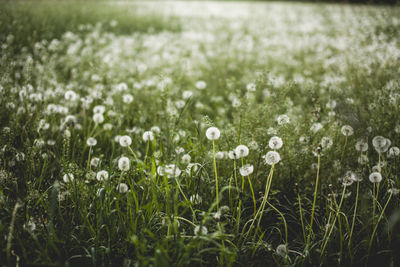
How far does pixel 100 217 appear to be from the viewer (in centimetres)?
142

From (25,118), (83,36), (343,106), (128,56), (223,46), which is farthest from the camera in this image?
(223,46)

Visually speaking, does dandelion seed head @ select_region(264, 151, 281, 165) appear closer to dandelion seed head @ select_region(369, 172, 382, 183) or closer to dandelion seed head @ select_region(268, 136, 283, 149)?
dandelion seed head @ select_region(268, 136, 283, 149)

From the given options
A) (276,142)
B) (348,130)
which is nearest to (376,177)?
(348,130)

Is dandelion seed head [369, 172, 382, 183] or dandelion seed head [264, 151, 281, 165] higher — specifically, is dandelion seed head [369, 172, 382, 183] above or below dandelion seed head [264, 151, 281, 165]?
below

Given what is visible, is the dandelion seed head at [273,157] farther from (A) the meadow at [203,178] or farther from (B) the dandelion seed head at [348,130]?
(B) the dandelion seed head at [348,130]

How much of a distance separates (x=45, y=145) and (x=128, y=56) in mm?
3042

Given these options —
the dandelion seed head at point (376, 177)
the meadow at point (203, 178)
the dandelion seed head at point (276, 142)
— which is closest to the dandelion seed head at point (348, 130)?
the meadow at point (203, 178)

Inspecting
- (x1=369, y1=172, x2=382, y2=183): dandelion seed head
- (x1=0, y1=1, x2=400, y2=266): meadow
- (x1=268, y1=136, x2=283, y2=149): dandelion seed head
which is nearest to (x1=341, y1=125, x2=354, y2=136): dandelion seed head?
(x1=0, y1=1, x2=400, y2=266): meadow

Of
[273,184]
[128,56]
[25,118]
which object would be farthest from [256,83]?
[128,56]

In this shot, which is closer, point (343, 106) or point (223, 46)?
point (343, 106)

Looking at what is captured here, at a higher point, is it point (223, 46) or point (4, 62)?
point (223, 46)

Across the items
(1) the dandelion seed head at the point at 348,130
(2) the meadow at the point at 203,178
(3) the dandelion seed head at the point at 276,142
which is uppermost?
(1) the dandelion seed head at the point at 348,130

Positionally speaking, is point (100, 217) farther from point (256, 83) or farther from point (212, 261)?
point (256, 83)

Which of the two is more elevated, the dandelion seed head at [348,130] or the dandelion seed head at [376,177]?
the dandelion seed head at [348,130]
